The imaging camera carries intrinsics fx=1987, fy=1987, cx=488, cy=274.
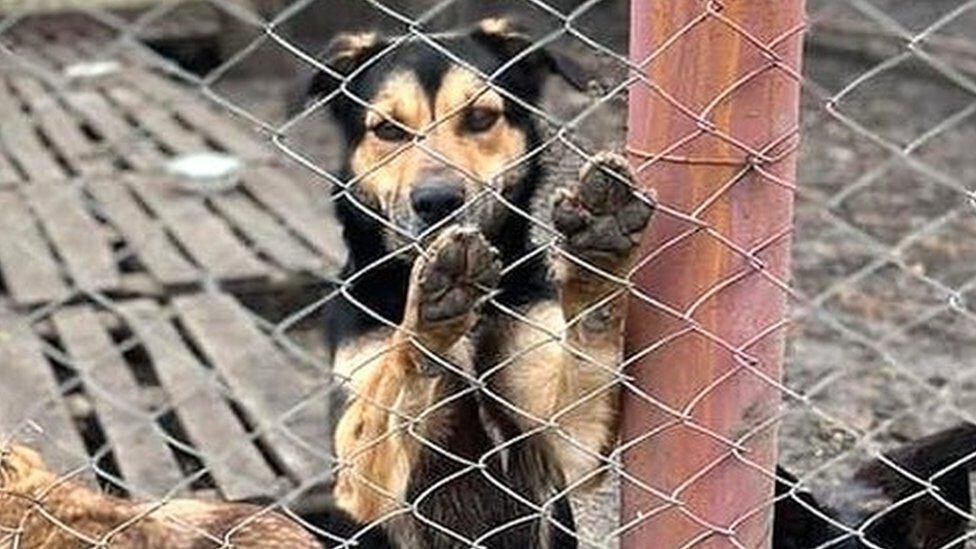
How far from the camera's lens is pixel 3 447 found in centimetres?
357

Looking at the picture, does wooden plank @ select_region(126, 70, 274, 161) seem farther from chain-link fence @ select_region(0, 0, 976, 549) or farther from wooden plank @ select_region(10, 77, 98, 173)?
chain-link fence @ select_region(0, 0, 976, 549)

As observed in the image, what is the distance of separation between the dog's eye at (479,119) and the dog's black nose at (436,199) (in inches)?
8.7

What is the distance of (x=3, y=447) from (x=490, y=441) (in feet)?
2.98

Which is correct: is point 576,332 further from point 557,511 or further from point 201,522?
point 201,522

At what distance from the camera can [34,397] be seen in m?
6.06

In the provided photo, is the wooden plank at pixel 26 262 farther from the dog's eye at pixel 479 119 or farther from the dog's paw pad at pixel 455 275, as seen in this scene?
the dog's paw pad at pixel 455 275

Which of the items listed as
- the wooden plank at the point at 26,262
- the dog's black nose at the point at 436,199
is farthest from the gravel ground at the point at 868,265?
the wooden plank at the point at 26,262

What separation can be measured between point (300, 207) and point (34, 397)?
240cm

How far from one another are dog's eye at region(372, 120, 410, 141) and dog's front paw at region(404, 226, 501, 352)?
34.0 inches

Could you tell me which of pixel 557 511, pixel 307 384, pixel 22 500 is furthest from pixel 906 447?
pixel 307 384

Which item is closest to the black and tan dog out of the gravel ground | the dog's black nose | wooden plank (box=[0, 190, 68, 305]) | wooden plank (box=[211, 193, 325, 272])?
the dog's black nose

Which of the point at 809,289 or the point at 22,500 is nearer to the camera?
the point at 22,500

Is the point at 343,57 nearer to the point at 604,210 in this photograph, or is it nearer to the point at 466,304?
the point at 466,304

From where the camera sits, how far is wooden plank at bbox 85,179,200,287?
7.32 m
